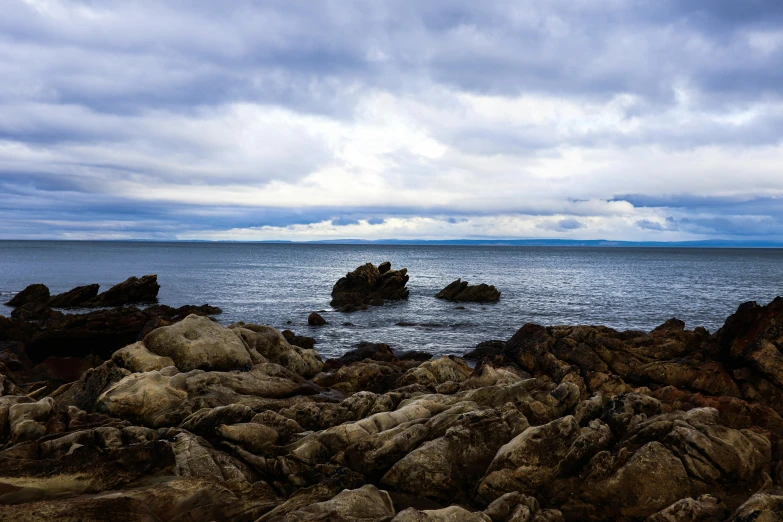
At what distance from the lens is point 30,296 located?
55.2 meters

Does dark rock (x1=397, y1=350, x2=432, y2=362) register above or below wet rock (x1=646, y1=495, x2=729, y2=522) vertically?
below

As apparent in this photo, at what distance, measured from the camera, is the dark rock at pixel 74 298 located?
184 feet

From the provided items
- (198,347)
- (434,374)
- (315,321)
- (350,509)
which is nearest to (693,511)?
(350,509)

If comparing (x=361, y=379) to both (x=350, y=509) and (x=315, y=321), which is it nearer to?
(x=350, y=509)

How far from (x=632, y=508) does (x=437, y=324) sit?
1508 inches

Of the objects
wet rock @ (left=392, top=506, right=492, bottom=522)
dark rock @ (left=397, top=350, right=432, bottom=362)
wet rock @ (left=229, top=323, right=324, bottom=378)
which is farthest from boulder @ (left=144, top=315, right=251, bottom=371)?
dark rock @ (left=397, top=350, right=432, bottom=362)

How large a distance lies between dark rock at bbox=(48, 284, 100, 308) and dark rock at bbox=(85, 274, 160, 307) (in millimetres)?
588

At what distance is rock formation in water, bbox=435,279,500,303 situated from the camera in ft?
223

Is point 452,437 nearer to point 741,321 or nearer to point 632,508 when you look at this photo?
point 632,508

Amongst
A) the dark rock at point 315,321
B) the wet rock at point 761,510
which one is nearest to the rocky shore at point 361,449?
the wet rock at point 761,510

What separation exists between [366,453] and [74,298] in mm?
55734

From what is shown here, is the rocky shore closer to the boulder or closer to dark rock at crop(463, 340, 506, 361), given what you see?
the boulder

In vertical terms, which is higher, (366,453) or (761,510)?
(761,510)

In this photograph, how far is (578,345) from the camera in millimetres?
26141
